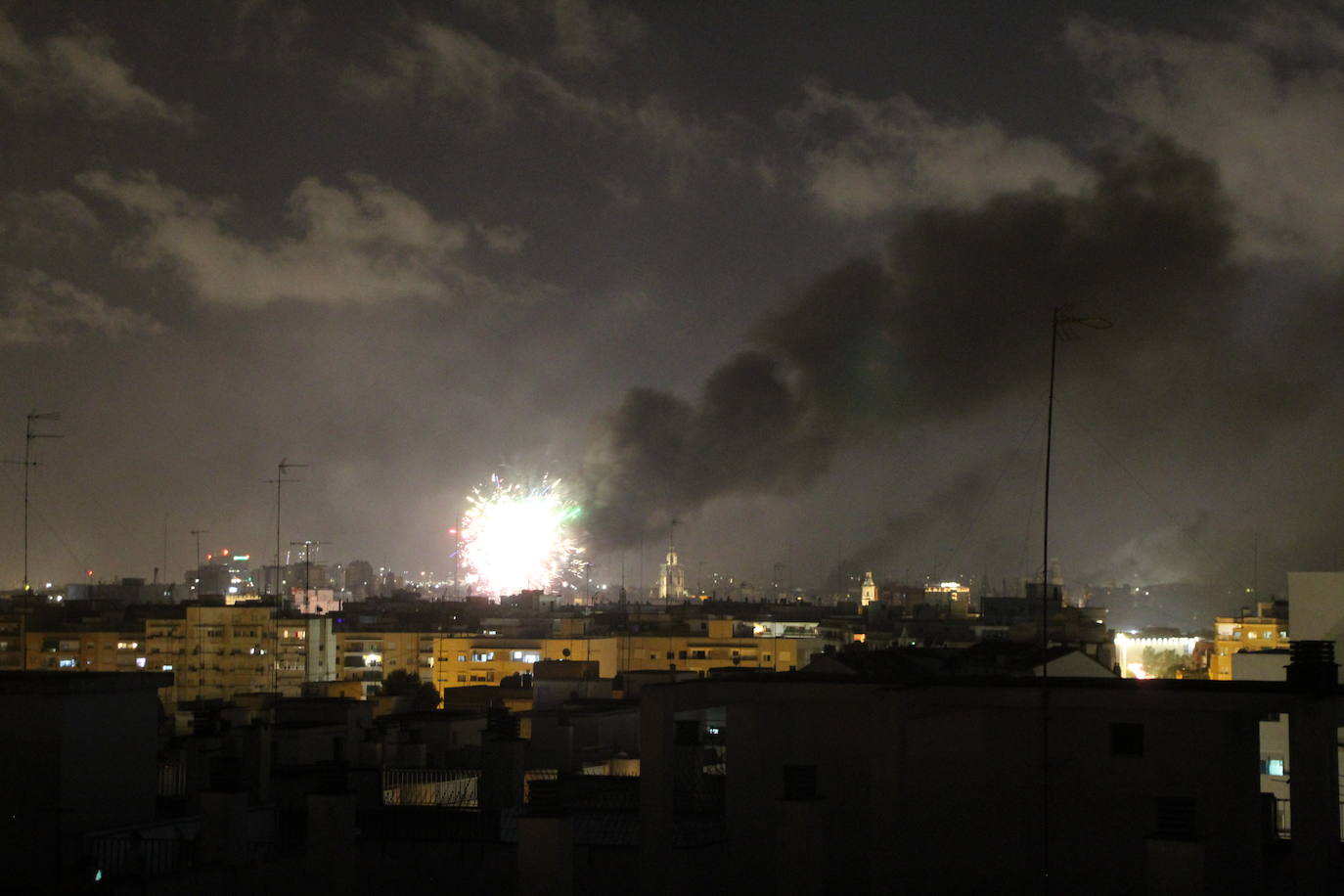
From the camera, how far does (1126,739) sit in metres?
10.6

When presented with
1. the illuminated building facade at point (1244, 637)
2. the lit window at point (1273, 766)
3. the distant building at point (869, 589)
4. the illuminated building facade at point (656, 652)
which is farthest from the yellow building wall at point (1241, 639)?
the distant building at point (869, 589)

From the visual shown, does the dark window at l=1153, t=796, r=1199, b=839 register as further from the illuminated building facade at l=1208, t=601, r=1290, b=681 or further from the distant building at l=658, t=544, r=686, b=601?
the distant building at l=658, t=544, r=686, b=601

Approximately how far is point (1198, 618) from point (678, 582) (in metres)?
60.6

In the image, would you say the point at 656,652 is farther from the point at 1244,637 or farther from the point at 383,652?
the point at 1244,637

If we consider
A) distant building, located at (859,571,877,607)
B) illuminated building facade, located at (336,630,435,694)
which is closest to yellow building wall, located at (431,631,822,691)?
illuminated building facade, located at (336,630,435,694)

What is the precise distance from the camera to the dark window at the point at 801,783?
9.31 metres

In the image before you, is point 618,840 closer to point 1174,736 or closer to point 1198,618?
point 1174,736

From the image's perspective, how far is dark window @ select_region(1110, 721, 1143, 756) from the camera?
1049cm

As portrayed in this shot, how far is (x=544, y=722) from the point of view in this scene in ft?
62.0

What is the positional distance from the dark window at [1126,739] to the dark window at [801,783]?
102 inches

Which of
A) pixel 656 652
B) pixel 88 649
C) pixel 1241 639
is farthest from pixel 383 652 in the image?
pixel 1241 639

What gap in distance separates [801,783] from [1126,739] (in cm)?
276

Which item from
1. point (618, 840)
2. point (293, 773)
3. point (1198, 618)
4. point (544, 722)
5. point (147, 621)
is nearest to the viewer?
point (618, 840)

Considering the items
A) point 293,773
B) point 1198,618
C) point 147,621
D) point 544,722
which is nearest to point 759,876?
point 293,773
